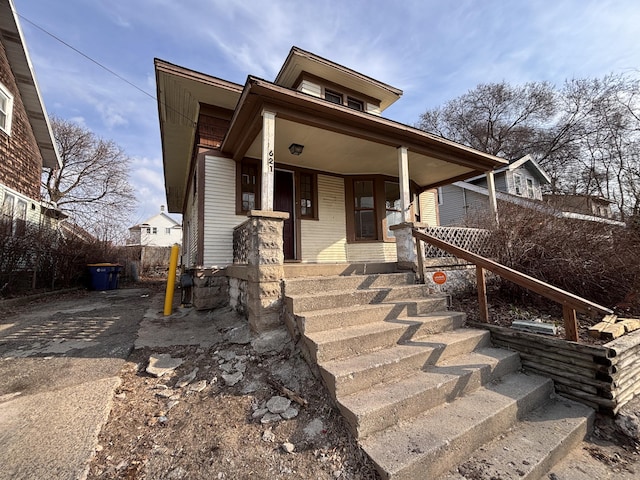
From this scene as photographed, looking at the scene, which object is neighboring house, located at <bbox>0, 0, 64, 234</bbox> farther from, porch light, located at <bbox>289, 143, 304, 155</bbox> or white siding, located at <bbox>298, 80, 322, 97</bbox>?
white siding, located at <bbox>298, 80, 322, 97</bbox>

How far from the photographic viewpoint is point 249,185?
635 centimetres

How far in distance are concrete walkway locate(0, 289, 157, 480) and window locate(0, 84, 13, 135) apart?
6.64 metres

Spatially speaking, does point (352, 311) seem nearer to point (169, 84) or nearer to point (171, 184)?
point (169, 84)

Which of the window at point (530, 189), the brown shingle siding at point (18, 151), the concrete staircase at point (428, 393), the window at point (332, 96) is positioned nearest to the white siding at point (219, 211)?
the concrete staircase at point (428, 393)

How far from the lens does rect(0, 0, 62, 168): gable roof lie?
26.1ft

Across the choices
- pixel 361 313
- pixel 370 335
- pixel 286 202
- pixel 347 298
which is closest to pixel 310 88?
pixel 286 202

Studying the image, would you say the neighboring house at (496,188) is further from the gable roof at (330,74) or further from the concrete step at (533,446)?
the concrete step at (533,446)

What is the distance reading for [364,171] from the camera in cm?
745

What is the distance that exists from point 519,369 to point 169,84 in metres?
7.69

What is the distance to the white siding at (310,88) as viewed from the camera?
702 centimetres

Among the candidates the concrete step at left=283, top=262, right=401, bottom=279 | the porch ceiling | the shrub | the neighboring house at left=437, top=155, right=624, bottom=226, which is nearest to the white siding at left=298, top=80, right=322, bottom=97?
the porch ceiling

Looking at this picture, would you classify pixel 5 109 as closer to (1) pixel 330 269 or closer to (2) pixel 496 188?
(1) pixel 330 269

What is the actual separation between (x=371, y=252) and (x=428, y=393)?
17.4ft

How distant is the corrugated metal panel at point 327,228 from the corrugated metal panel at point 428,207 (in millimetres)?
2930
